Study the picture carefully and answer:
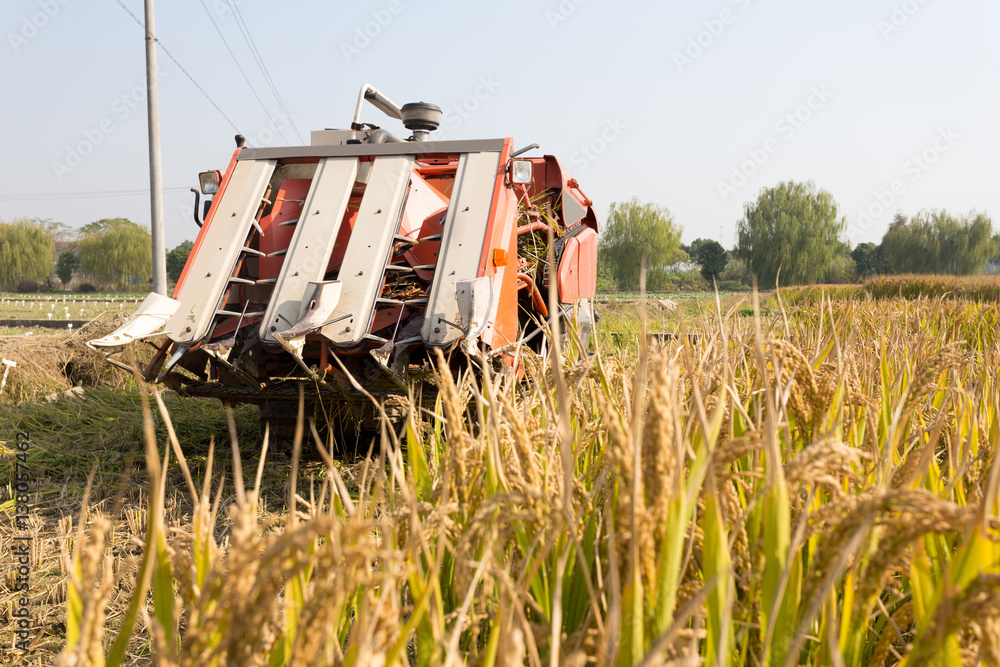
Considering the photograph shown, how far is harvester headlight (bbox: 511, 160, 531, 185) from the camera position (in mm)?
4363

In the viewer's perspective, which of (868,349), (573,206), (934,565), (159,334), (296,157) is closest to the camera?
(934,565)

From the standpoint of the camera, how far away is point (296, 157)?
4648 millimetres

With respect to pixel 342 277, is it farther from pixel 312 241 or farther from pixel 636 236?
pixel 636 236

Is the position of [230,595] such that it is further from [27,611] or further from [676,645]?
[27,611]

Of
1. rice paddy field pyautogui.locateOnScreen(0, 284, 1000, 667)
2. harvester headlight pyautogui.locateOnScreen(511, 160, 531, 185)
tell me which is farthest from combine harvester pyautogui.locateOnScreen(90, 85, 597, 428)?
rice paddy field pyautogui.locateOnScreen(0, 284, 1000, 667)

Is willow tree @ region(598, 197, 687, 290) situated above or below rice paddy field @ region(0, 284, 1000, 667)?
above

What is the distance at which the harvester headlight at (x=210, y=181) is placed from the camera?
461cm

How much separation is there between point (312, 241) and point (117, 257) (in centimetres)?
6169

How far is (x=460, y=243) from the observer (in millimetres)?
4027

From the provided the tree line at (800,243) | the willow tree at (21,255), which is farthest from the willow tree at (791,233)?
Result: the willow tree at (21,255)

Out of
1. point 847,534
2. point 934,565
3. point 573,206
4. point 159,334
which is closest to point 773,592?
point 847,534

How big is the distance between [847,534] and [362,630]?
0.61 metres

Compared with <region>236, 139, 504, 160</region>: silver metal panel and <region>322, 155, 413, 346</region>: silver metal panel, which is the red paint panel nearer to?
<region>236, 139, 504, 160</region>: silver metal panel

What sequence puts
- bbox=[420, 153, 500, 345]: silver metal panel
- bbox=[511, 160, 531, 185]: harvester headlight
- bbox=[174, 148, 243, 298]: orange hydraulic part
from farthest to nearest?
bbox=[511, 160, 531, 185]: harvester headlight → bbox=[174, 148, 243, 298]: orange hydraulic part → bbox=[420, 153, 500, 345]: silver metal panel
